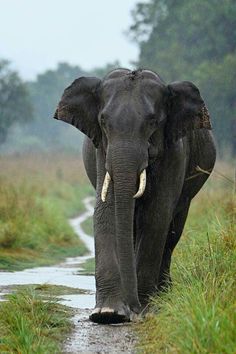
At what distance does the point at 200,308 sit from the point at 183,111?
3120mm

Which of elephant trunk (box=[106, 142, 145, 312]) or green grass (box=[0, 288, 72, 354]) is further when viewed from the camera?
elephant trunk (box=[106, 142, 145, 312])

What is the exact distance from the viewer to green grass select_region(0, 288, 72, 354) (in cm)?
647

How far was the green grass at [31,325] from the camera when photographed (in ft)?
21.2

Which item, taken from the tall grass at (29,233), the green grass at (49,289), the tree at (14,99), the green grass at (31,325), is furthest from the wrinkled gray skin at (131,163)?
the tree at (14,99)

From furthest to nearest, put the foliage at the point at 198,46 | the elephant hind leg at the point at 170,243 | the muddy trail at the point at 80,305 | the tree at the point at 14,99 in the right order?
the tree at the point at 14,99 < the foliage at the point at 198,46 < the elephant hind leg at the point at 170,243 < the muddy trail at the point at 80,305

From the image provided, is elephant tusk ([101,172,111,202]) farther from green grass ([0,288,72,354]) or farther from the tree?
the tree

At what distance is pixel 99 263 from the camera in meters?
8.54

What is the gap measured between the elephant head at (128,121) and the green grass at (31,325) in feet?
2.12

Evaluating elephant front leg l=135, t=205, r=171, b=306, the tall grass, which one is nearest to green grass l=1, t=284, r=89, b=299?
elephant front leg l=135, t=205, r=171, b=306

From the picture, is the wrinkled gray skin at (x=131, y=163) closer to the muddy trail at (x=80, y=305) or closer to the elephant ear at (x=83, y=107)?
the elephant ear at (x=83, y=107)

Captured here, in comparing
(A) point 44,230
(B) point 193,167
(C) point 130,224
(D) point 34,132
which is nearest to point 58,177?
(A) point 44,230

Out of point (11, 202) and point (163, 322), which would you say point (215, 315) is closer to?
point (163, 322)

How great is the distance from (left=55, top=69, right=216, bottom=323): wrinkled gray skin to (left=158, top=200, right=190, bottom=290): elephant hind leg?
0.32ft

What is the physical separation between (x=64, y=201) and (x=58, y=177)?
9.46 m
